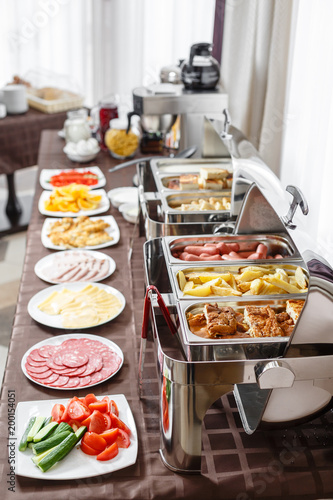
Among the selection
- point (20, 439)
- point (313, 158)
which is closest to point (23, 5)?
point (313, 158)

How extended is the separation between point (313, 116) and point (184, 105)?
2.59ft

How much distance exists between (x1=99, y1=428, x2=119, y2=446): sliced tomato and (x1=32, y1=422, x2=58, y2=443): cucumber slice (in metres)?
0.10

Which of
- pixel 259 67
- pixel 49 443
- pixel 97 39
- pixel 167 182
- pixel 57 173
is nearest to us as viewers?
pixel 49 443

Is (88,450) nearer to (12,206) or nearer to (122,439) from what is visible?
(122,439)

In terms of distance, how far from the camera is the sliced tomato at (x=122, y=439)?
112 centimetres

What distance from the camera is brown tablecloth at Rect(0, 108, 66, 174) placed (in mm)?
3377

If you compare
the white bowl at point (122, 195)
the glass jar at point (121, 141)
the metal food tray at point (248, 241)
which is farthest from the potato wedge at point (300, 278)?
the glass jar at point (121, 141)

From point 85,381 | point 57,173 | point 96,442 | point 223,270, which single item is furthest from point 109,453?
point 57,173

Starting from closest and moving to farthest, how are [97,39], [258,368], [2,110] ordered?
[258,368]
[2,110]
[97,39]

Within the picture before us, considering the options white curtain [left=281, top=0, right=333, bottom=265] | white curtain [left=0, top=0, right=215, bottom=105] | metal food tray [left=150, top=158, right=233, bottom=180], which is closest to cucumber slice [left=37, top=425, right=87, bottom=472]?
white curtain [left=281, top=0, right=333, bottom=265]

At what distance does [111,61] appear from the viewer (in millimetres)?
4762

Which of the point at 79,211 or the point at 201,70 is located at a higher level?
the point at 201,70

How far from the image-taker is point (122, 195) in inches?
92.4

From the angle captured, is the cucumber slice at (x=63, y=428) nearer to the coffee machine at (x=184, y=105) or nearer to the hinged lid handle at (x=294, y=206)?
the hinged lid handle at (x=294, y=206)
